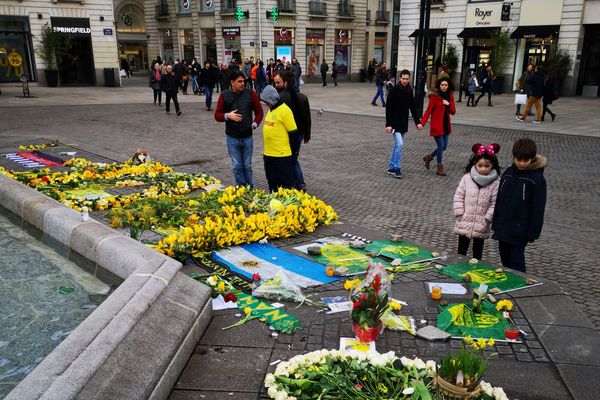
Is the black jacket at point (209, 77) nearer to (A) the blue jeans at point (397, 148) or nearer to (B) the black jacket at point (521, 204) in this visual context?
(A) the blue jeans at point (397, 148)

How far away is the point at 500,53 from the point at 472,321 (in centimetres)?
2739

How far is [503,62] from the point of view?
1137 inches

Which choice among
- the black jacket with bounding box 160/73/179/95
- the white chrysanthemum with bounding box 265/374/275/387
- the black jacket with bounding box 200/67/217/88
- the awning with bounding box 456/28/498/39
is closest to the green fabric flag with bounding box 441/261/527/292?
the white chrysanthemum with bounding box 265/374/275/387

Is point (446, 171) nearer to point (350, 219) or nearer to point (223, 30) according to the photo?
point (350, 219)

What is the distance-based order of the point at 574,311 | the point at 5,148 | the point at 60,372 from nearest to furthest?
the point at 60,372
the point at 574,311
the point at 5,148

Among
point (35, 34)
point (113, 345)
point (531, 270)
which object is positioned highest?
point (35, 34)

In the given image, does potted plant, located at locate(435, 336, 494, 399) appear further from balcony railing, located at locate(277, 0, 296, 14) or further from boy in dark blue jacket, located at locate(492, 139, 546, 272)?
balcony railing, located at locate(277, 0, 296, 14)

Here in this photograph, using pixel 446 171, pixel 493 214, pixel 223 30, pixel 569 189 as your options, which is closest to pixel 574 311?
pixel 493 214

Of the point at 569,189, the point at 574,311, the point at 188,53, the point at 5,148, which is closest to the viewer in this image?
the point at 574,311

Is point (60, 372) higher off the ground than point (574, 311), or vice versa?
point (60, 372)

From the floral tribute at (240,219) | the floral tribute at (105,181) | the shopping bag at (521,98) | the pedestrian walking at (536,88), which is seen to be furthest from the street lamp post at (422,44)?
the floral tribute at (240,219)

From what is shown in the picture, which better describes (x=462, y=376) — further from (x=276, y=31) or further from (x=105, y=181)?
(x=276, y=31)

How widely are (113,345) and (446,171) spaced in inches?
343

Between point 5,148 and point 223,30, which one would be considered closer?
point 5,148
